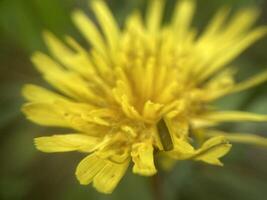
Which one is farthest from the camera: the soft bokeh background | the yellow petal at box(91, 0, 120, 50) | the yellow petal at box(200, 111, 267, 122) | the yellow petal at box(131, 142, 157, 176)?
the soft bokeh background

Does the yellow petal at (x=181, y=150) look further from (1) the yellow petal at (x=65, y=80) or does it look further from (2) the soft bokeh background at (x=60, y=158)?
(2) the soft bokeh background at (x=60, y=158)

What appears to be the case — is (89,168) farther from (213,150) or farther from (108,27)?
(108,27)

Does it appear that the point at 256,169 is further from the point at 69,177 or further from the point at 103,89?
the point at 103,89

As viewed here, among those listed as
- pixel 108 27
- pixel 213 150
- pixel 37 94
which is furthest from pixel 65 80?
pixel 213 150

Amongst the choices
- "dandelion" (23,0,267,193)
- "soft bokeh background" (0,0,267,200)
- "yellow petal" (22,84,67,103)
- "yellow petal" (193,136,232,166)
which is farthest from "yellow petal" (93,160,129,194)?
"soft bokeh background" (0,0,267,200)

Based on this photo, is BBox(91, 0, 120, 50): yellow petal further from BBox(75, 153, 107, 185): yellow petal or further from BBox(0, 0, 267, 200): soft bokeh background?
BBox(75, 153, 107, 185): yellow petal

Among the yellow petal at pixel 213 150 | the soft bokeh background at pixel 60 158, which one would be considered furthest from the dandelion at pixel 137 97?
the soft bokeh background at pixel 60 158

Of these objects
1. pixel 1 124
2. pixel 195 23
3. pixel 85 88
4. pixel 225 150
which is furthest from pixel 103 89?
pixel 195 23
